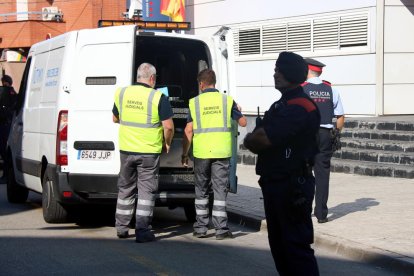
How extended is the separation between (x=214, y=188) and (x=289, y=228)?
4.02 metres

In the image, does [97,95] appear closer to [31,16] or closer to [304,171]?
→ [304,171]

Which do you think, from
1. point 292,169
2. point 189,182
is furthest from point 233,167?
point 292,169

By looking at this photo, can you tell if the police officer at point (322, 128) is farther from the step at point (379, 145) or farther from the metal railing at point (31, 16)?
the metal railing at point (31, 16)

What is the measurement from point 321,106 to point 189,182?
6.14 feet

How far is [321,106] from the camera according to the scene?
10.8 metres

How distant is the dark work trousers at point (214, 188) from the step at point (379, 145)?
668cm

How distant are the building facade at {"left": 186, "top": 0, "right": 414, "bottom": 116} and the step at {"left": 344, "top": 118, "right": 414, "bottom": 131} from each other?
84 centimetres

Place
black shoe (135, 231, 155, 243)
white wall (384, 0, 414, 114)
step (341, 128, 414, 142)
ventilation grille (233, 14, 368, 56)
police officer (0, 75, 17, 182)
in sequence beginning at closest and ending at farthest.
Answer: black shoe (135, 231, 155, 243), step (341, 128, 414, 142), police officer (0, 75, 17, 182), white wall (384, 0, 414, 114), ventilation grille (233, 14, 368, 56)

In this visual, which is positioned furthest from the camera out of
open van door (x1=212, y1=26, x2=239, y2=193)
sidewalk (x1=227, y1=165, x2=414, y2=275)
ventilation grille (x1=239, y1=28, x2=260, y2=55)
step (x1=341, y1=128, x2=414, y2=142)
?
ventilation grille (x1=239, y1=28, x2=260, y2=55)

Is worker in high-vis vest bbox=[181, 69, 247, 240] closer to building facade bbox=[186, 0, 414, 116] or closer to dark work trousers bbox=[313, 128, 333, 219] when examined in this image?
dark work trousers bbox=[313, 128, 333, 219]

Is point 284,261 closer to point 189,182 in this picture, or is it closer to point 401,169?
point 189,182

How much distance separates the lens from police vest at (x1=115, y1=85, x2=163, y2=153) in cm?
991

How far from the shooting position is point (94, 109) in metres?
10.4

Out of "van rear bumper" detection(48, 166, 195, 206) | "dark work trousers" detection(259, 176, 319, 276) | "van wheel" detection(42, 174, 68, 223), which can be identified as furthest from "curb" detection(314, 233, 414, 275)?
"van wheel" detection(42, 174, 68, 223)
